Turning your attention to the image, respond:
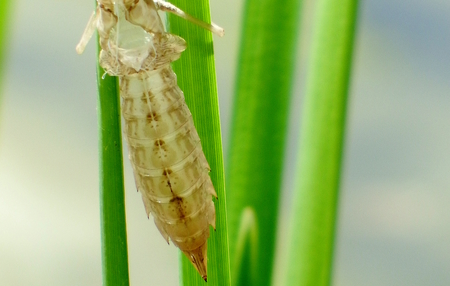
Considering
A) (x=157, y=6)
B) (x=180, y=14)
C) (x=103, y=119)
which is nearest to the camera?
(x=103, y=119)

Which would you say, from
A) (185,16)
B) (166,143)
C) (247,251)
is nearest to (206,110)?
(166,143)

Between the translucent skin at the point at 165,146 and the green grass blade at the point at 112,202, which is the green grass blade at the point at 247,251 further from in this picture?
the green grass blade at the point at 112,202

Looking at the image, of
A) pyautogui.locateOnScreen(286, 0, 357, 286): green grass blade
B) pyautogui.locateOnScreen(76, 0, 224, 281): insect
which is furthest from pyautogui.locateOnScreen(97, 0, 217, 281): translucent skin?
pyautogui.locateOnScreen(286, 0, 357, 286): green grass blade

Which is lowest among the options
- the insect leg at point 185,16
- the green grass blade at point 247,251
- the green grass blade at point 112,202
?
the green grass blade at point 247,251

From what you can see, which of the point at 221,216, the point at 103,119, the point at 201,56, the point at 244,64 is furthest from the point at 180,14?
the point at 221,216

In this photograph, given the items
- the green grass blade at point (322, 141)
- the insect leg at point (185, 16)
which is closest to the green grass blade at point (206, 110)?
the insect leg at point (185, 16)

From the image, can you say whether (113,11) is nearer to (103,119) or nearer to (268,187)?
(103,119)
